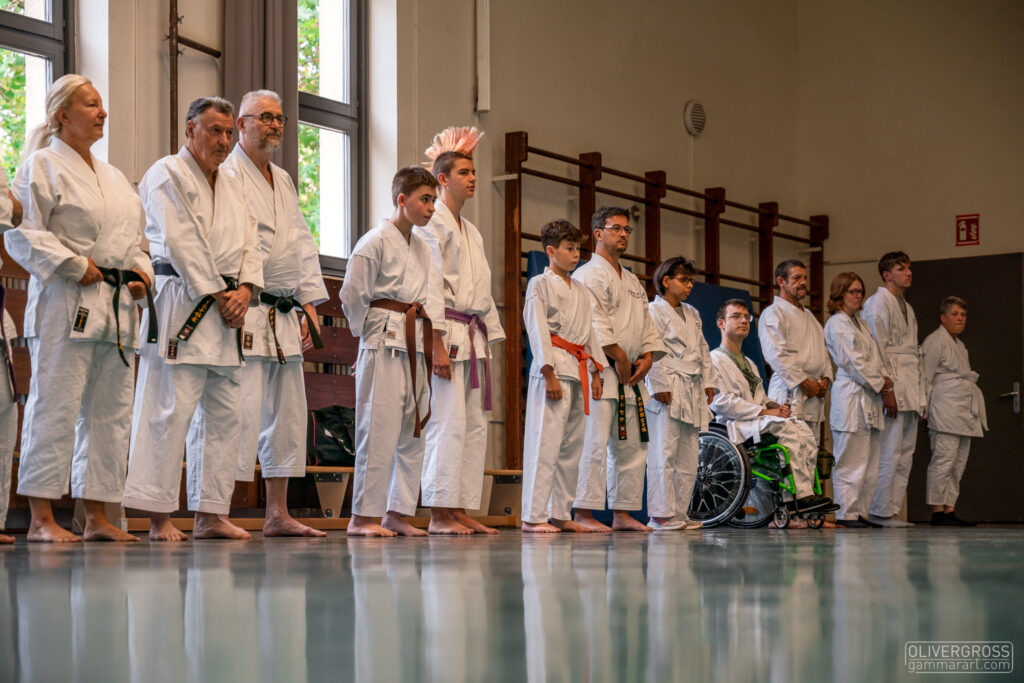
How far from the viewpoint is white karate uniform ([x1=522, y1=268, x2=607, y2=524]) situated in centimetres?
484

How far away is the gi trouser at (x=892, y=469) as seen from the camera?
23.8ft

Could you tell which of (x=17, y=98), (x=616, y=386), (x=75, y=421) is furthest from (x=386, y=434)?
(x=17, y=98)

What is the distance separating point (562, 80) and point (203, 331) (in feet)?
17.1

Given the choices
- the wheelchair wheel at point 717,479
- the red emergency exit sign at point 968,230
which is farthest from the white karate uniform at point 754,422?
the red emergency exit sign at point 968,230

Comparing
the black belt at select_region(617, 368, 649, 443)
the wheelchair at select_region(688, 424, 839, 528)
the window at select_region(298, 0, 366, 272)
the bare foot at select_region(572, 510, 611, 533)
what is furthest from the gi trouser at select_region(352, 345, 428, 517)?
the window at select_region(298, 0, 366, 272)

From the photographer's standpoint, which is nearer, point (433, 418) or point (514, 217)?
point (433, 418)

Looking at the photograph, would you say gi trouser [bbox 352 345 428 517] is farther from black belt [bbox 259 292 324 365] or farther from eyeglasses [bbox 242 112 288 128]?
eyeglasses [bbox 242 112 288 128]

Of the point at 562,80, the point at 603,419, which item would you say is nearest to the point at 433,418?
the point at 603,419

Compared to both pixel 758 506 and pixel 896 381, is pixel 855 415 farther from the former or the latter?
pixel 758 506

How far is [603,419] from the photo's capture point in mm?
5133

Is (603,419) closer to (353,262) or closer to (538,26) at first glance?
(353,262)

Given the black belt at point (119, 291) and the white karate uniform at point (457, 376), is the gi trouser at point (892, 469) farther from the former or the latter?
the black belt at point (119, 291)

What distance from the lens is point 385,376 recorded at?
4.04m

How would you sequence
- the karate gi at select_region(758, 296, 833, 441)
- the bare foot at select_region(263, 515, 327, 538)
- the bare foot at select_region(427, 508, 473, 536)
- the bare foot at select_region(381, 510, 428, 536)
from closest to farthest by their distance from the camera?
the bare foot at select_region(263, 515, 327, 538) < the bare foot at select_region(381, 510, 428, 536) < the bare foot at select_region(427, 508, 473, 536) < the karate gi at select_region(758, 296, 833, 441)
